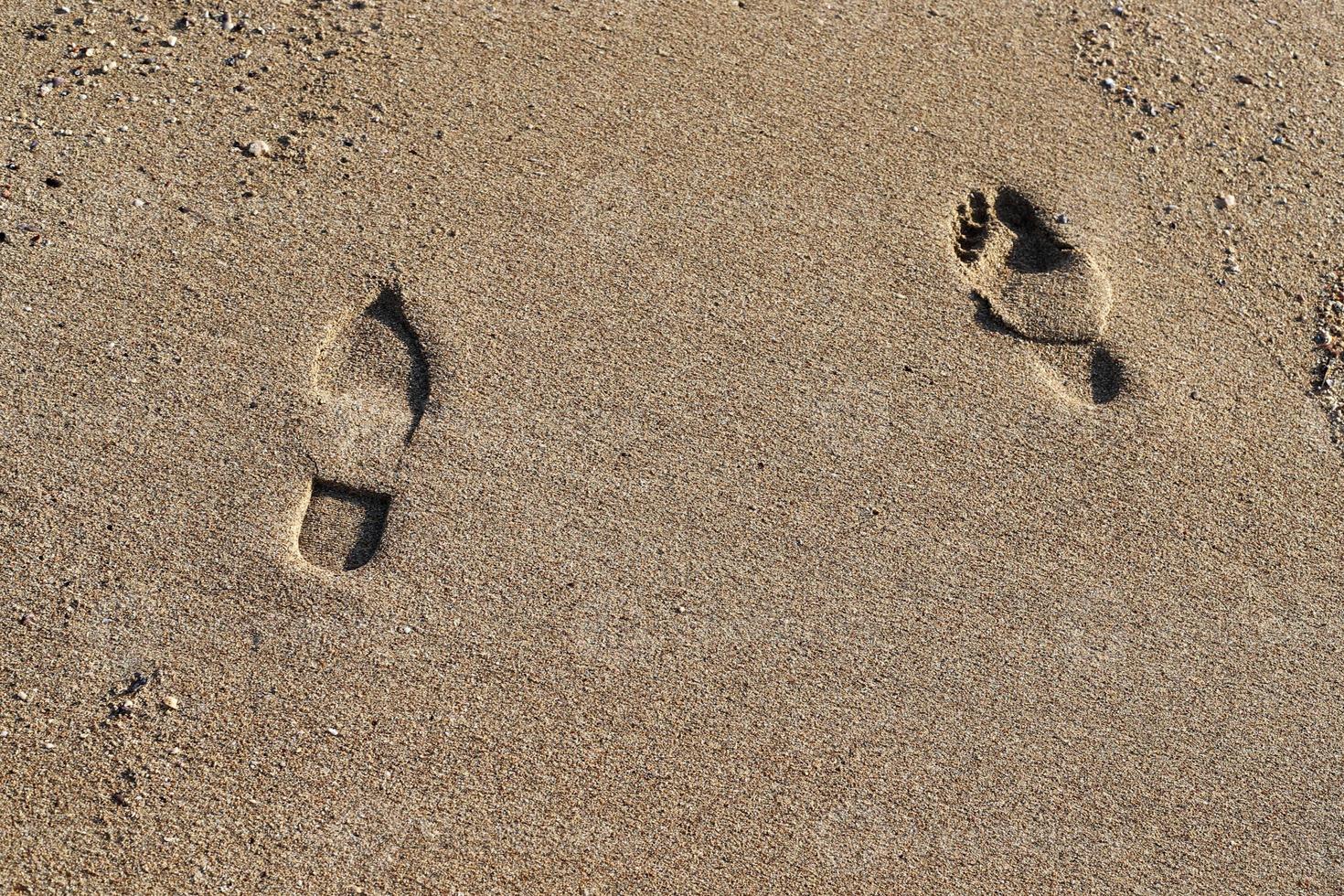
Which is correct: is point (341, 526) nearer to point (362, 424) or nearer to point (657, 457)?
point (362, 424)

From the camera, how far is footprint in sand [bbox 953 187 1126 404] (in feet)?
8.84

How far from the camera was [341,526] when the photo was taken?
2.40 metres

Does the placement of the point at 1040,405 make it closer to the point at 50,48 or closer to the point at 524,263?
the point at 524,263

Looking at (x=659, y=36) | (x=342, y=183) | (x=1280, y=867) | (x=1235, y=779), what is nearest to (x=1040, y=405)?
(x=1235, y=779)

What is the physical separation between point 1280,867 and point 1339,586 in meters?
0.60

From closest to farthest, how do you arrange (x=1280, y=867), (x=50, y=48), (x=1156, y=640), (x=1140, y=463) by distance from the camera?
(x=1280, y=867)
(x=1156, y=640)
(x=1140, y=463)
(x=50, y=48)

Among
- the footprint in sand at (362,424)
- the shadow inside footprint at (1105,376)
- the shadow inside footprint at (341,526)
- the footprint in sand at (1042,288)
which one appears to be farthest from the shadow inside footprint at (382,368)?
the shadow inside footprint at (1105,376)

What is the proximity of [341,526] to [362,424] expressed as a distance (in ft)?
0.69

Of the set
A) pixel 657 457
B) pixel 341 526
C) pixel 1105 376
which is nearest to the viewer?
pixel 341 526

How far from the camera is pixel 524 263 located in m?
2.67

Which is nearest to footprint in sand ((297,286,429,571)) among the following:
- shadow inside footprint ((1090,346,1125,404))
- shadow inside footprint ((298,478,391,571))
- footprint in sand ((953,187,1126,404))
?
shadow inside footprint ((298,478,391,571))

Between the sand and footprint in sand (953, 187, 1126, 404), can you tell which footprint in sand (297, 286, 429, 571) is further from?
footprint in sand (953, 187, 1126, 404)

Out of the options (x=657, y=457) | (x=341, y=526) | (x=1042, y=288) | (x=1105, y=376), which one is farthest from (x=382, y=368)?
(x=1105, y=376)

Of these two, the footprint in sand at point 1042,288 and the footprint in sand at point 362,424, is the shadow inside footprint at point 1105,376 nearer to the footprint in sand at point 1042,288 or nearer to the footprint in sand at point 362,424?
the footprint in sand at point 1042,288
